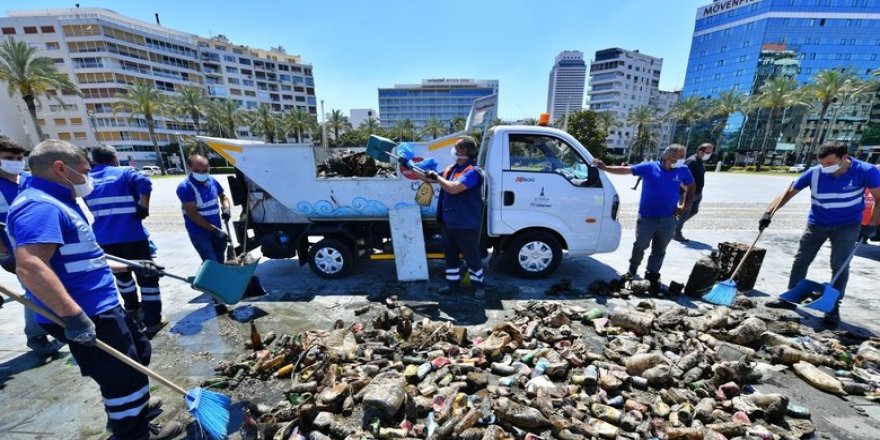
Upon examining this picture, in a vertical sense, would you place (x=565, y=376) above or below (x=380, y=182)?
below

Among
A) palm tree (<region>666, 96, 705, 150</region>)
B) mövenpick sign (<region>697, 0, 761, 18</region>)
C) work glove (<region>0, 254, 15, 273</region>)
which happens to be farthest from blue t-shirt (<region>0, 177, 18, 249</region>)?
mövenpick sign (<region>697, 0, 761, 18</region>)

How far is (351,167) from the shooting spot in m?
4.98

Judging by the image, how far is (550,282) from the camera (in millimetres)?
4793

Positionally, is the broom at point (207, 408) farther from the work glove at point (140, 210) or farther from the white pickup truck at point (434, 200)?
the white pickup truck at point (434, 200)

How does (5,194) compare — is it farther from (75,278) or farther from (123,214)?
(75,278)

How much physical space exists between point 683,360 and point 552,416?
4.67ft

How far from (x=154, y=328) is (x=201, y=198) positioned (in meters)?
1.48

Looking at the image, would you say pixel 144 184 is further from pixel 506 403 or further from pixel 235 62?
pixel 235 62

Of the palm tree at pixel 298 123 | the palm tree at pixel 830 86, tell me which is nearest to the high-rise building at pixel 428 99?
the palm tree at pixel 298 123

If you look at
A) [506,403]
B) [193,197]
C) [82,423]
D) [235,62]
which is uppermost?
[235,62]

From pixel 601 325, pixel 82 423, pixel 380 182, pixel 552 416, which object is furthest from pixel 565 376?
pixel 82 423

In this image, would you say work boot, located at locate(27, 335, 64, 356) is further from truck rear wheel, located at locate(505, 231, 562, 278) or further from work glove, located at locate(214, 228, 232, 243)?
truck rear wheel, located at locate(505, 231, 562, 278)

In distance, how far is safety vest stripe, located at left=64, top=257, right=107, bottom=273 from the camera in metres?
1.90

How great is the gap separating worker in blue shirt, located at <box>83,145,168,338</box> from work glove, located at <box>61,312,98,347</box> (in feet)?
5.40
